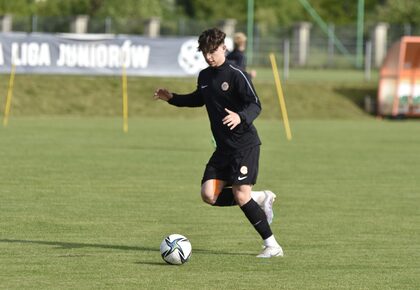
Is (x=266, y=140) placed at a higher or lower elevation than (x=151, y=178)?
lower

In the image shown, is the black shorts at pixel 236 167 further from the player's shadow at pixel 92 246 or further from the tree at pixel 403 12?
the tree at pixel 403 12

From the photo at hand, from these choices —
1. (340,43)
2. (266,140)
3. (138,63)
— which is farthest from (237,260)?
(340,43)

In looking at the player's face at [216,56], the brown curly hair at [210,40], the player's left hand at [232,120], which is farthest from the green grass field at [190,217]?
the brown curly hair at [210,40]

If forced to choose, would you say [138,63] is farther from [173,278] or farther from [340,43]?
[173,278]

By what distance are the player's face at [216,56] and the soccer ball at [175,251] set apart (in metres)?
1.60

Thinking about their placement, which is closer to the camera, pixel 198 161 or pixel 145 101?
pixel 198 161

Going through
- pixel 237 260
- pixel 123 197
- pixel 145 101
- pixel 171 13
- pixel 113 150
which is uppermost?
pixel 237 260

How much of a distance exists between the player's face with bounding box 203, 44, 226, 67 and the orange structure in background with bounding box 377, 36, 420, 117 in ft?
93.3

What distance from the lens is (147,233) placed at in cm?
1246

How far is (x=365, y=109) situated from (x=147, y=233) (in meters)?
28.4

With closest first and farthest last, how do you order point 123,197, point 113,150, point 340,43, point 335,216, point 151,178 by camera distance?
point 335,216 < point 123,197 < point 151,178 < point 113,150 < point 340,43

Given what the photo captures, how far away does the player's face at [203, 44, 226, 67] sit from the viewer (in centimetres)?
1072

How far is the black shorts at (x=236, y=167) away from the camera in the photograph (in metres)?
11.0

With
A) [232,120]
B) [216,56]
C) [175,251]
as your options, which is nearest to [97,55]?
[216,56]
